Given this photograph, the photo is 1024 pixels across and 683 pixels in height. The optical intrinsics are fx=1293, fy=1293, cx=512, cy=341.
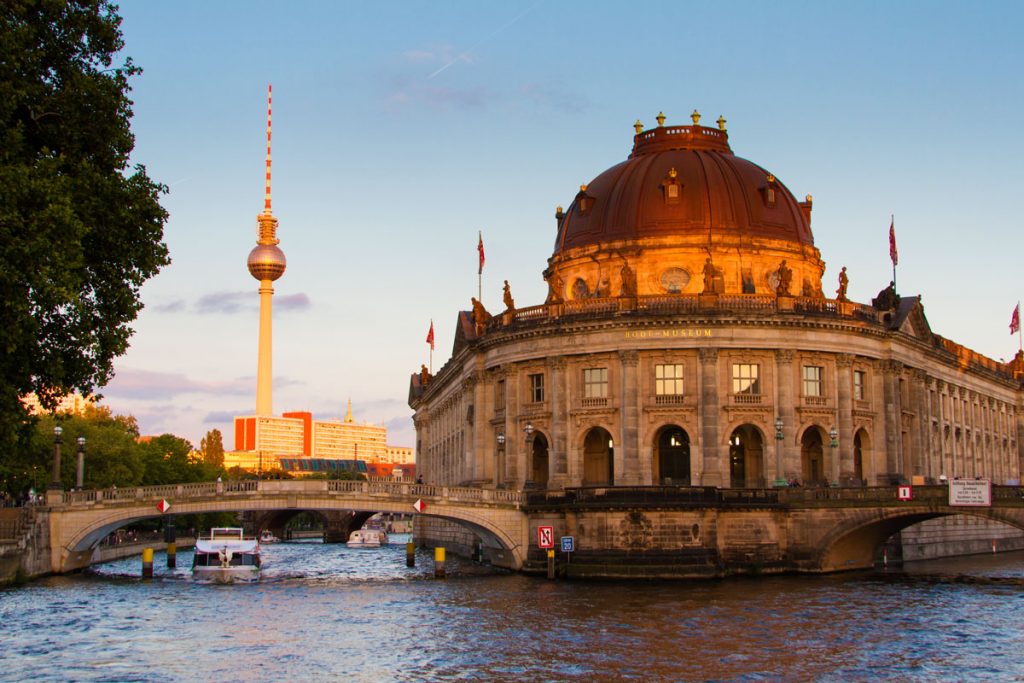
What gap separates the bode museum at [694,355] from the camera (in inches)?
2945

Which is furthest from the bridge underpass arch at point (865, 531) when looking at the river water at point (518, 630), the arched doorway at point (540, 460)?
the arched doorway at point (540, 460)

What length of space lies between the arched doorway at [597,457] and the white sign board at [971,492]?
881 inches

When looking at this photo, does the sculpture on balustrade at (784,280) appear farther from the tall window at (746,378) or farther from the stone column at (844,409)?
the stone column at (844,409)

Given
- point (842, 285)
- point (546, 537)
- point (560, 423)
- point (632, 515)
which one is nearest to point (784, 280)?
point (842, 285)

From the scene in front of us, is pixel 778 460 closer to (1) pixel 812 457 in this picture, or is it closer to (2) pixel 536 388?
(1) pixel 812 457

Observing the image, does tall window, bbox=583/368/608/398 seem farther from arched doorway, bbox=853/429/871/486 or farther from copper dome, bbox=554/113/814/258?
arched doorway, bbox=853/429/871/486

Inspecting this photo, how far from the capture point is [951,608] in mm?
54312

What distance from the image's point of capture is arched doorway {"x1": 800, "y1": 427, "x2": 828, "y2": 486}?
79812 mm

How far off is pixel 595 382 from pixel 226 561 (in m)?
23.7

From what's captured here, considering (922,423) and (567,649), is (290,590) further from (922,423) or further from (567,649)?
(922,423)

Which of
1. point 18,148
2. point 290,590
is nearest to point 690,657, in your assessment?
point 18,148

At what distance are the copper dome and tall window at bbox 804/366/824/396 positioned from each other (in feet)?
35.3

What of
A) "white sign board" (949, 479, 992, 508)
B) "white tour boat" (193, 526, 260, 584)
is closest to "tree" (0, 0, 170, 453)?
"white tour boat" (193, 526, 260, 584)

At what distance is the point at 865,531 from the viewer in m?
70.6
